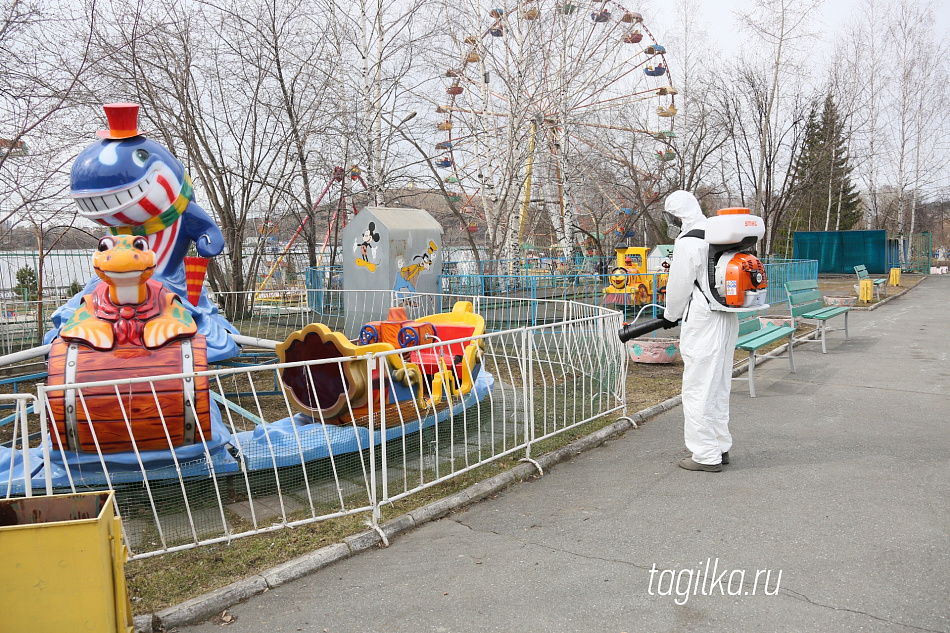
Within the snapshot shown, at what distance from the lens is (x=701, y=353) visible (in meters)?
5.35

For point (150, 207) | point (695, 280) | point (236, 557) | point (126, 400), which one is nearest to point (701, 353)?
point (695, 280)

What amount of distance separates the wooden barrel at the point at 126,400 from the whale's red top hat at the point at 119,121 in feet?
6.49

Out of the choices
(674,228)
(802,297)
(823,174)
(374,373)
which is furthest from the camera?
(823,174)

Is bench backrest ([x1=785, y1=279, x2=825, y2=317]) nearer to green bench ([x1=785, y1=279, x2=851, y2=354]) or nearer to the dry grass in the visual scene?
green bench ([x1=785, y1=279, x2=851, y2=354])

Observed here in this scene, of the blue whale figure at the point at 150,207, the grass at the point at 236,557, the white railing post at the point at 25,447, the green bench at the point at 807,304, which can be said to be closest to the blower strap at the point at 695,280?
the grass at the point at 236,557

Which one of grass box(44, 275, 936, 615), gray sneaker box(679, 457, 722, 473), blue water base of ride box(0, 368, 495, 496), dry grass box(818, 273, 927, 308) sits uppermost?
dry grass box(818, 273, 927, 308)

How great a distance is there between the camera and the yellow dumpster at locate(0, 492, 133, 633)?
2635 millimetres

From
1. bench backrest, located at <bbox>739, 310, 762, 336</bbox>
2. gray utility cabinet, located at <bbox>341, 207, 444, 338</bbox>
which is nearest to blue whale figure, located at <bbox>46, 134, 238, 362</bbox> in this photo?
bench backrest, located at <bbox>739, 310, 762, 336</bbox>

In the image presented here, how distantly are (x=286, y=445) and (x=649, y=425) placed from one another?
360 centimetres

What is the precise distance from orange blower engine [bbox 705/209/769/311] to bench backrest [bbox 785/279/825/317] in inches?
245

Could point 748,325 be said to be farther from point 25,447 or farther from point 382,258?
point 25,447

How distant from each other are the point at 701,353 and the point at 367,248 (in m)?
9.96

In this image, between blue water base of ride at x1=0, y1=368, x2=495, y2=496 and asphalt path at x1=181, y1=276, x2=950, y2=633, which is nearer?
asphalt path at x1=181, y1=276, x2=950, y2=633

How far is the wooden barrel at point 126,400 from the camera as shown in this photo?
14.7 feet
